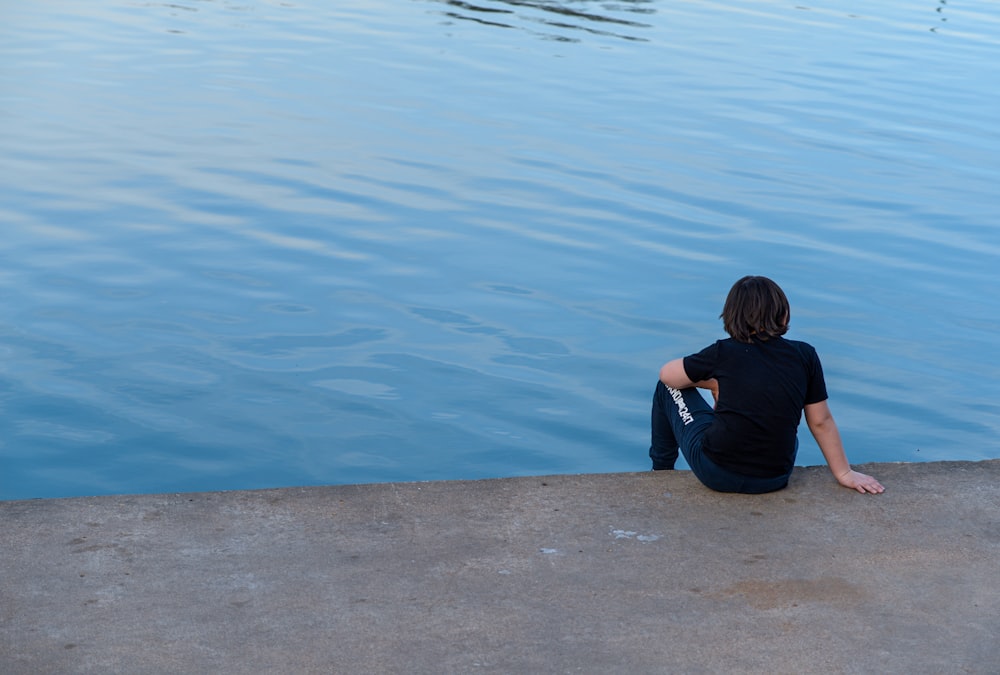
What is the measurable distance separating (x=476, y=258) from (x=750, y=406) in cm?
561

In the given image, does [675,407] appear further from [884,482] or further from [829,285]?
[829,285]

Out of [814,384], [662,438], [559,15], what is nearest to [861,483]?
[814,384]

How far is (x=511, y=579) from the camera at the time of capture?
14.4 ft

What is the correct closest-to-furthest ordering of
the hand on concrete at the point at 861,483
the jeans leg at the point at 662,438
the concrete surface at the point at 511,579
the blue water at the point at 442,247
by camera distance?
the concrete surface at the point at 511,579
the hand on concrete at the point at 861,483
the jeans leg at the point at 662,438
the blue water at the point at 442,247

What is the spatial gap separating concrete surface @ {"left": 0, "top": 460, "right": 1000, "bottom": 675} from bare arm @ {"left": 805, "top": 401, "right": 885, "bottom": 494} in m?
0.06

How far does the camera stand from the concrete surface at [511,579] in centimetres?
392

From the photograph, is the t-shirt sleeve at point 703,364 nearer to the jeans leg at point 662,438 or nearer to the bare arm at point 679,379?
the bare arm at point 679,379

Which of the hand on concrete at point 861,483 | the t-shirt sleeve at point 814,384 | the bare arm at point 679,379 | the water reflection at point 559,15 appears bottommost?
the hand on concrete at point 861,483

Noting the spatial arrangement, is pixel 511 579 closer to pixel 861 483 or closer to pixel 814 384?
pixel 814 384

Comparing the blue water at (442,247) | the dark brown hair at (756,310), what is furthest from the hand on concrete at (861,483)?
the blue water at (442,247)

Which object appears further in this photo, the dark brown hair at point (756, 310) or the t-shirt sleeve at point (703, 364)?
the t-shirt sleeve at point (703, 364)

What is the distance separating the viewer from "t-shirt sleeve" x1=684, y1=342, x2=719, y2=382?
5.11 m

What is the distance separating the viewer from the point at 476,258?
34.2ft

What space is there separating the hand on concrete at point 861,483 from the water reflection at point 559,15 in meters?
16.6
